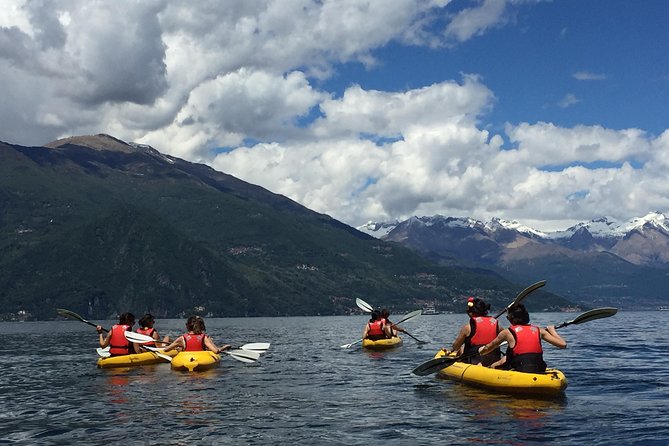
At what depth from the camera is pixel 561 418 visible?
19594mm

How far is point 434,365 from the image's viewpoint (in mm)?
28031

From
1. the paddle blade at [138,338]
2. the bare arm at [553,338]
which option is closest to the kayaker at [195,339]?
the paddle blade at [138,338]

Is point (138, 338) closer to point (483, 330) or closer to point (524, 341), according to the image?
point (483, 330)

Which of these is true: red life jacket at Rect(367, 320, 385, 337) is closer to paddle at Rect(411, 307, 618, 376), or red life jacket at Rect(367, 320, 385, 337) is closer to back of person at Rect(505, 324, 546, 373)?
paddle at Rect(411, 307, 618, 376)

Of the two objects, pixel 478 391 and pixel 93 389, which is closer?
pixel 478 391

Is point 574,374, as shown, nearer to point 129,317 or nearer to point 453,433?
point 453,433

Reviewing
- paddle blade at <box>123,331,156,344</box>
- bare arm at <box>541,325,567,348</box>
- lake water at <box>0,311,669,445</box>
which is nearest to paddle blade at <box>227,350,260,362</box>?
lake water at <box>0,311,669,445</box>

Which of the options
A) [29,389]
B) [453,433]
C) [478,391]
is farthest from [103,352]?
[453,433]

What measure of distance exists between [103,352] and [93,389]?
1070 cm

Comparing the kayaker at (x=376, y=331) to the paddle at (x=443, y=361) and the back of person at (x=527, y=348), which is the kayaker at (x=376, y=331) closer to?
the paddle at (x=443, y=361)

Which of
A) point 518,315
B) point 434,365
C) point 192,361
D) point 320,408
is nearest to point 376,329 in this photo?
→ point 192,361

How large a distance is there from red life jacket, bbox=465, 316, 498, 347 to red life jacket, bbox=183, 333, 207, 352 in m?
14.8

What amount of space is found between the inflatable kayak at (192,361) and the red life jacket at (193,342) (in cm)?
55

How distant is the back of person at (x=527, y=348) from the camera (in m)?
22.9
